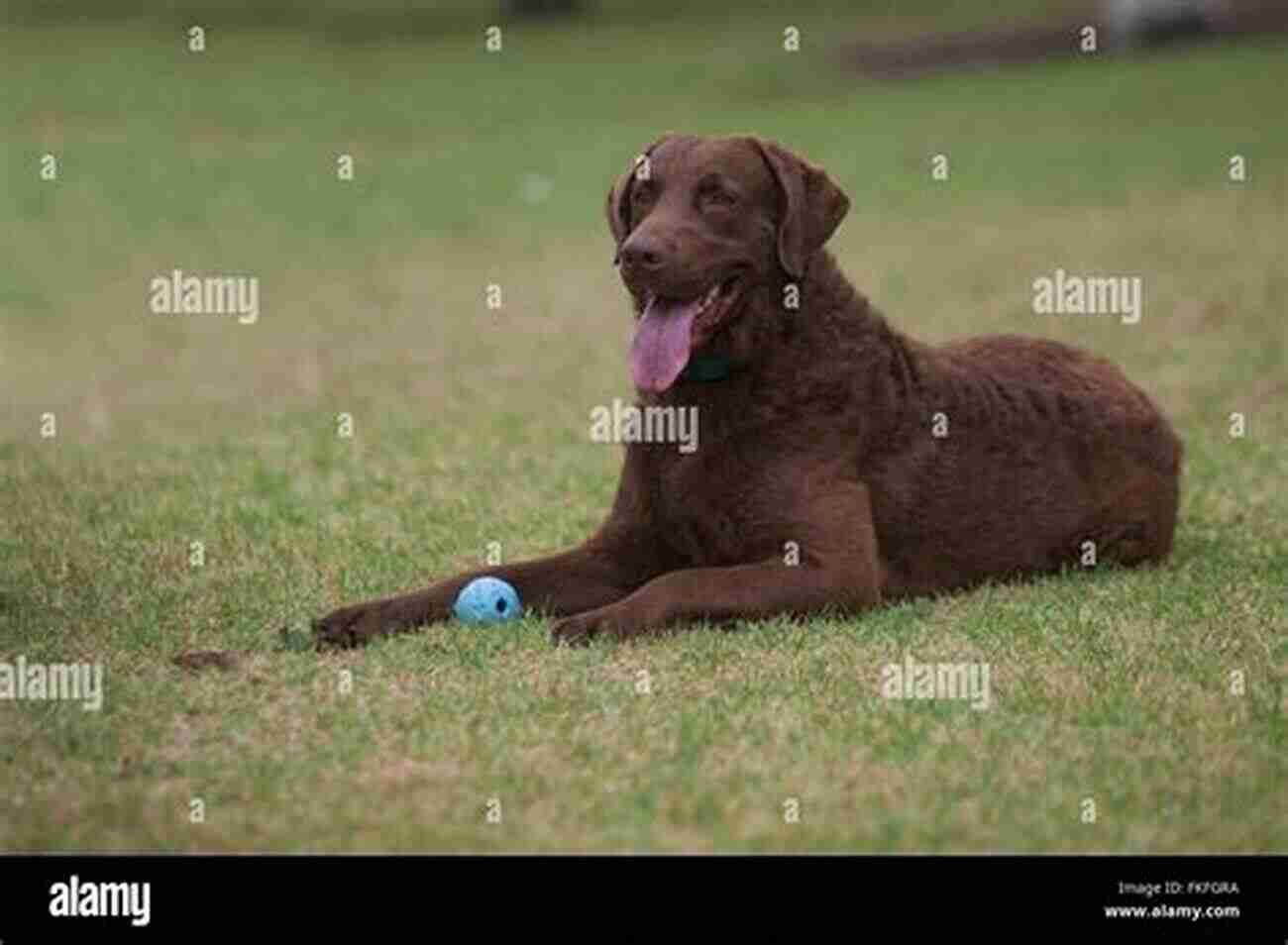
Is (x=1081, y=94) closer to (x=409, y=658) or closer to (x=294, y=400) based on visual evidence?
(x=294, y=400)

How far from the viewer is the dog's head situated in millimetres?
8492

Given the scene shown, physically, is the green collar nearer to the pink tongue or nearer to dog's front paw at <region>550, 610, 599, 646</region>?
the pink tongue

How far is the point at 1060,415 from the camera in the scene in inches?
A: 378

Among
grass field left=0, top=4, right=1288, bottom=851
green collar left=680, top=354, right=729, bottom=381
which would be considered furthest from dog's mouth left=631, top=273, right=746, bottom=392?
grass field left=0, top=4, right=1288, bottom=851

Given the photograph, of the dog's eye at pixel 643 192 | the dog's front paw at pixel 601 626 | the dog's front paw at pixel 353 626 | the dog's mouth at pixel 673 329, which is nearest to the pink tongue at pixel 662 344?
the dog's mouth at pixel 673 329

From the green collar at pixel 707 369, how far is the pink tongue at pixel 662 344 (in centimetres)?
18

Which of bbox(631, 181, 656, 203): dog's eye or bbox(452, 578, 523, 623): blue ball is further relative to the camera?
bbox(631, 181, 656, 203): dog's eye

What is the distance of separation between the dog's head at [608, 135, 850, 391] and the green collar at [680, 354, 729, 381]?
66 millimetres

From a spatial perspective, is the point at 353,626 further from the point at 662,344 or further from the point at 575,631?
the point at 662,344

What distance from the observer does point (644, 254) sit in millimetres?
8391

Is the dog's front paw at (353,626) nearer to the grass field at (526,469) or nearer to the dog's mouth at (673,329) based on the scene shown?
the grass field at (526,469)

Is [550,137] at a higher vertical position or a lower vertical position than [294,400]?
higher

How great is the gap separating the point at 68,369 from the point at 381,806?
39.7 ft

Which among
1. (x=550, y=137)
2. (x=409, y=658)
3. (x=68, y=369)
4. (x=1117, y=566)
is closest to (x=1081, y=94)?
(x=550, y=137)
